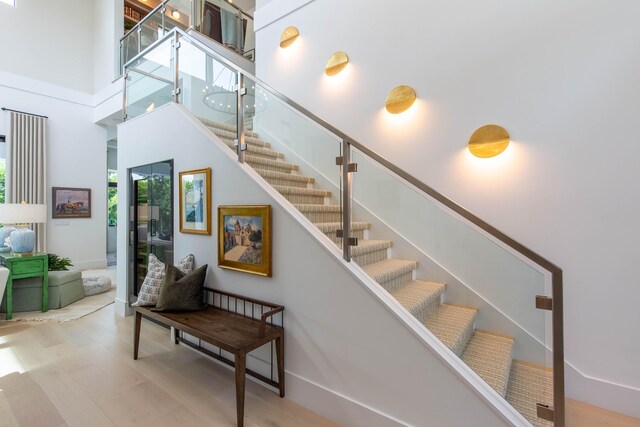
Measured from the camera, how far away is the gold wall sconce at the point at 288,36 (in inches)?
165

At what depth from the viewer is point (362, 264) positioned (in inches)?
86.4

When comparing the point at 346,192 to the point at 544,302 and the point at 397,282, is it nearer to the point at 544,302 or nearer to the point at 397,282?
the point at 397,282

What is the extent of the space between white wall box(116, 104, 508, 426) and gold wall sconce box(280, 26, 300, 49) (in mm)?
2231

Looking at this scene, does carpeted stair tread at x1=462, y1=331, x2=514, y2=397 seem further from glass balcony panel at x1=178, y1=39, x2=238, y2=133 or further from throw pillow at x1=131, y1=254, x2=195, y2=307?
glass balcony panel at x1=178, y1=39, x2=238, y2=133

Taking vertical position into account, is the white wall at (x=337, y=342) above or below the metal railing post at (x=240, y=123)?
below

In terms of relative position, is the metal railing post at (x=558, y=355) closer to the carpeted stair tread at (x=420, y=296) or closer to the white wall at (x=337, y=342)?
the white wall at (x=337, y=342)

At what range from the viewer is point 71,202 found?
23.3ft

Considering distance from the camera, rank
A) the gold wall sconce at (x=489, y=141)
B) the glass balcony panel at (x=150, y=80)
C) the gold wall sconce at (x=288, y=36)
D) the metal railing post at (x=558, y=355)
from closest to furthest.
Answer: the metal railing post at (x=558, y=355) → the gold wall sconce at (x=489, y=141) → the glass balcony panel at (x=150, y=80) → the gold wall sconce at (x=288, y=36)

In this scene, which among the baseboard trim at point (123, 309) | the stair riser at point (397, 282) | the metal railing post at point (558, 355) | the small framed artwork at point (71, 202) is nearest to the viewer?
the metal railing post at point (558, 355)

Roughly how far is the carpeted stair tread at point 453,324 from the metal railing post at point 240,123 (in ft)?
6.92

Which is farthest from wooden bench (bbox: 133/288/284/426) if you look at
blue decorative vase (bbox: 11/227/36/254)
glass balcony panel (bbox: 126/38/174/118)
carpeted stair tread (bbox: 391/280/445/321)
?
blue decorative vase (bbox: 11/227/36/254)

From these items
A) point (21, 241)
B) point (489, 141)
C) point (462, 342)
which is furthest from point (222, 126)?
point (21, 241)

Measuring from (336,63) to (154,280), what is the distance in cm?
325

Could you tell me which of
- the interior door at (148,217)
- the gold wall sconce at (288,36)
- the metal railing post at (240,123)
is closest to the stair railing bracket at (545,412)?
the metal railing post at (240,123)
